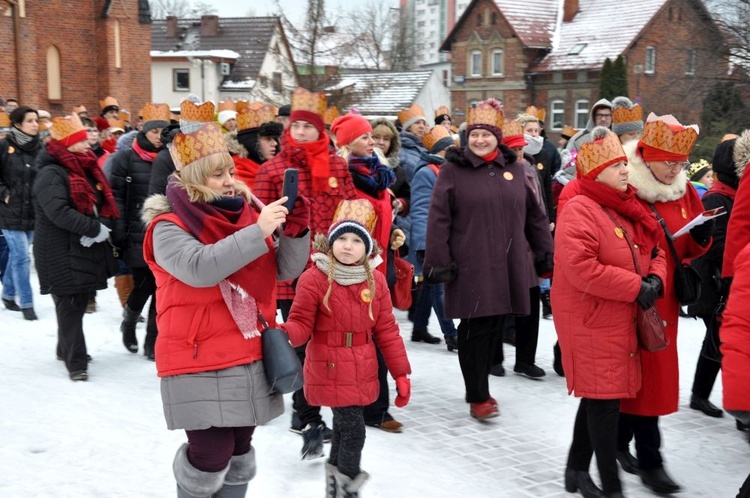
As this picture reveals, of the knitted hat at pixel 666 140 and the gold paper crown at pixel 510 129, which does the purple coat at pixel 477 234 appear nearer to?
the gold paper crown at pixel 510 129

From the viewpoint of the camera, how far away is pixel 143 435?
18.5 ft

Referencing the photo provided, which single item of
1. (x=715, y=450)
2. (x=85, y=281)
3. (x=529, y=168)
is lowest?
(x=715, y=450)

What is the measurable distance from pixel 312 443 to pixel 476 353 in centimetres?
147

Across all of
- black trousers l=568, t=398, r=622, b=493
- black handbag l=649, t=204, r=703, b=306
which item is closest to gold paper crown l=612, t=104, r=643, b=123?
black handbag l=649, t=204, r=703, b=306

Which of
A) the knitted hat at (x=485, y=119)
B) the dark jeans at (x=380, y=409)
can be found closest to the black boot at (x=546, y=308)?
the knitted hat at (x=485, y=119)

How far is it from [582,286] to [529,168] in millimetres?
2917

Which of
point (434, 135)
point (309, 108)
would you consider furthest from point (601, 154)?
point (434, 135)

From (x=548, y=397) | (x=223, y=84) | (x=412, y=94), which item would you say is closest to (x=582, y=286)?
(x=548, y=397)

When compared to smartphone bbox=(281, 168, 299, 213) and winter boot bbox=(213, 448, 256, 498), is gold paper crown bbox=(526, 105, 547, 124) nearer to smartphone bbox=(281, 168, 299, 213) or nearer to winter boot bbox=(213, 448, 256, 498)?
smartphone bbox=(281, 168, 299, 213)

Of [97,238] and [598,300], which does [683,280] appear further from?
[97,238]

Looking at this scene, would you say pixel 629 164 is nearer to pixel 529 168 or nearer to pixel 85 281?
pixel 529 168

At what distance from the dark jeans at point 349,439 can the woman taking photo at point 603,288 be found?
1175mm

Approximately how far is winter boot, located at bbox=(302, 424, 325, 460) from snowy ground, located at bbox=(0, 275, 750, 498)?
0.07 meters

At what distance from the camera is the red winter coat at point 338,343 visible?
15.0ft
